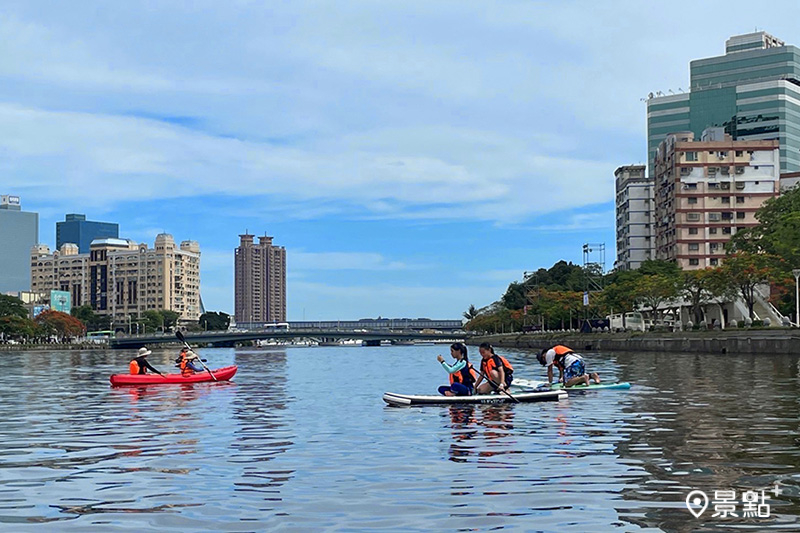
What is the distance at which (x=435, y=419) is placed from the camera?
24188 millimetres

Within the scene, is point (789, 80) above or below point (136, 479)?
above

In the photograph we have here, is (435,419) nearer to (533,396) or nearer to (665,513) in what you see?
(533,396)

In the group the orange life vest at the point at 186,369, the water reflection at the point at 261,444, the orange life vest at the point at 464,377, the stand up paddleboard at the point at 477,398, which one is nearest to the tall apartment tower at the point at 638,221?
the orange life vest at the point at 186,369

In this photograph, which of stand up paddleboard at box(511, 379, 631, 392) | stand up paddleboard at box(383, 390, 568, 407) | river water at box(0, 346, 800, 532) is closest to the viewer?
river water at box(0, 346, 800, 532)

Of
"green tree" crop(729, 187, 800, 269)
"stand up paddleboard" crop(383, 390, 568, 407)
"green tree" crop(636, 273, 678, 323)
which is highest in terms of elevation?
"green tree" crop(729, 187, 800, 269)

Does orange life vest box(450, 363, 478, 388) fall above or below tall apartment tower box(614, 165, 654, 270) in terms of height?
below

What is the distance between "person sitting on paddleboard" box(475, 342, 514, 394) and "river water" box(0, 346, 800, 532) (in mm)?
943

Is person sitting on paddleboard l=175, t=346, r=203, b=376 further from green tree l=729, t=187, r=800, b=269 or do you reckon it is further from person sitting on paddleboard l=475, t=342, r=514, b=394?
green tree l=729, t=187, r=800, b=269

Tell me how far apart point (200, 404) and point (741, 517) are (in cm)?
2329

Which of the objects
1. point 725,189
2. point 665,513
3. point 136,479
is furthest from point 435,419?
point 725,189

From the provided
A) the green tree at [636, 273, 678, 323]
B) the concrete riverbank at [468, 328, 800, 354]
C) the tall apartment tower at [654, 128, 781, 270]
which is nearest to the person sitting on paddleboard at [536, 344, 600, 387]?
the concrete riverbank at [468, 328, 800, 354]

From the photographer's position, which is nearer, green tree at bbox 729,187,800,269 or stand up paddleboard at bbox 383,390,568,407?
stand up paddleboard at bbox 383,390,568,407

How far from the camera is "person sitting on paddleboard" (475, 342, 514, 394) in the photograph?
2828 cm

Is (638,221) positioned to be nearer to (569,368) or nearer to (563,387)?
(569,368)
